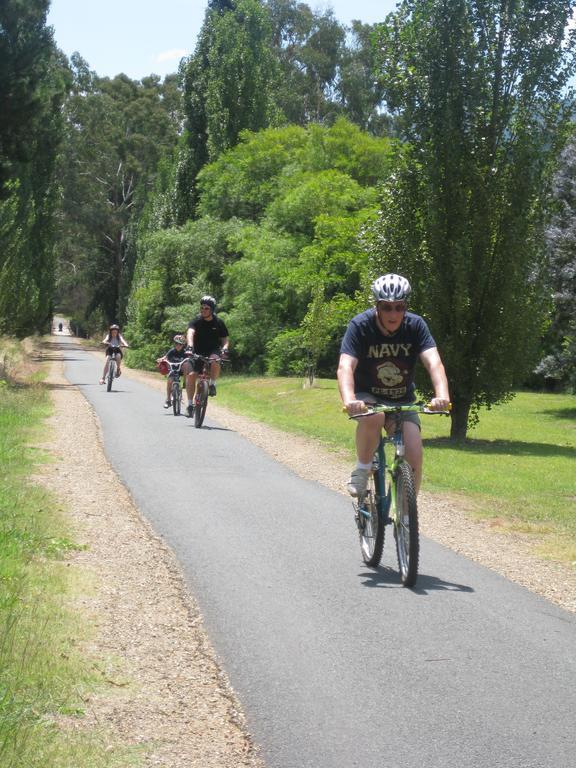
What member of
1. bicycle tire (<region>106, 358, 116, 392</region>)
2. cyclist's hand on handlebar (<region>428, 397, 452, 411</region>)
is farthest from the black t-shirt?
cyclist's hand on handlebar (<region>428, 397, 452, 411</region>)

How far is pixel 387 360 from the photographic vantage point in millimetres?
7680

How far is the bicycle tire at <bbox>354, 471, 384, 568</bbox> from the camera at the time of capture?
793cm

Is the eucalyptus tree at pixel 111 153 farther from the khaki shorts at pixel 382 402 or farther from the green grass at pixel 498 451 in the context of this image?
the khaki shorts at pixel 382 402

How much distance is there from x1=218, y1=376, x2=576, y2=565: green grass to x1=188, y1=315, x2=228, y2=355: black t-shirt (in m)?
2.57

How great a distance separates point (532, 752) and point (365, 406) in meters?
3.21

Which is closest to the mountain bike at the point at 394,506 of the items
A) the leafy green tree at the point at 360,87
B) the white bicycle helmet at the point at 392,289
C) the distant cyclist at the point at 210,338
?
the white bicycle helmet at the point at 392,289

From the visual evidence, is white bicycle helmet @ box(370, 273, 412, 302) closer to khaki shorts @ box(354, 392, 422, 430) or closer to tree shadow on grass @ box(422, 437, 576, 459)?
khaki shorts @ box(354, 392, 422, 430)

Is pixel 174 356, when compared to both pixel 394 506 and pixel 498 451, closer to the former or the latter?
pixel 498 451

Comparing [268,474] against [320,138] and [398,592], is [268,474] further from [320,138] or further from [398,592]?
[320,138]

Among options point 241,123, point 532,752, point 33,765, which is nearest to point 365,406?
point 532,752

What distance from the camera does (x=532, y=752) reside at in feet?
14.7

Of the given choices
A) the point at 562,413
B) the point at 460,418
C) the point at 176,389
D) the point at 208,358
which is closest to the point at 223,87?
the point at 562,413

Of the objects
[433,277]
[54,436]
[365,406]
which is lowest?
[54,436]

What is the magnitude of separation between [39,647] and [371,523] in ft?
10.2
